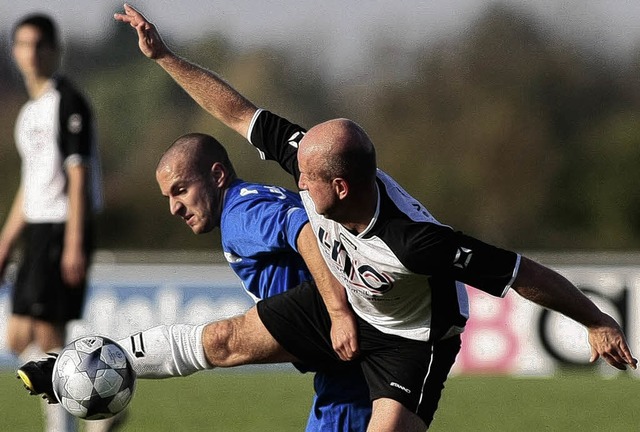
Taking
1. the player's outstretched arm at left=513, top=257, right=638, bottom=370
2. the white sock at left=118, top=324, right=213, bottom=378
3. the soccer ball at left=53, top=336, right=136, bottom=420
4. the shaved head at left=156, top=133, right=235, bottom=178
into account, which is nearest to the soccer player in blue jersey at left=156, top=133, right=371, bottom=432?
the shaved head at left=156, top=133, right=235, bottom=178

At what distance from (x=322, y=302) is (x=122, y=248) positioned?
3237cm

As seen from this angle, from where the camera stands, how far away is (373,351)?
6289mm

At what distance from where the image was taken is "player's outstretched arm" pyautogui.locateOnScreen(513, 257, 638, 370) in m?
5.59

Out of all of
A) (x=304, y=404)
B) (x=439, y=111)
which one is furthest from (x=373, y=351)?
(x=439, y=111)

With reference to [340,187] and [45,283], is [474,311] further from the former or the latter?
[340,187]

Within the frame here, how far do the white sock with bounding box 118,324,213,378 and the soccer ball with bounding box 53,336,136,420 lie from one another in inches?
5.4

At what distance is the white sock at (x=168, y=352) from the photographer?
21.5 feet

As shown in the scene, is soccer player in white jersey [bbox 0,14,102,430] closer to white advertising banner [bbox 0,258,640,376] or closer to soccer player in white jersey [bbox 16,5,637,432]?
soccer player in white jersey [bbox 16,5,637,432]

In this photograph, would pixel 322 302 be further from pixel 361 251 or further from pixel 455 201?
pixel 455 201

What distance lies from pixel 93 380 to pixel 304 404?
6.09m

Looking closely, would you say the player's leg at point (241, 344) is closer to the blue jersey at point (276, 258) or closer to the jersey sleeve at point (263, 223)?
the blue jersey at point (276, 258)

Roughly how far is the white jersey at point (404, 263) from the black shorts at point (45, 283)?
8.68ft

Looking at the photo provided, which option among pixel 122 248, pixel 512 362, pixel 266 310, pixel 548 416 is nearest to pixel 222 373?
pixel 512 362

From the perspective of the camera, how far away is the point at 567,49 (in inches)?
1748
